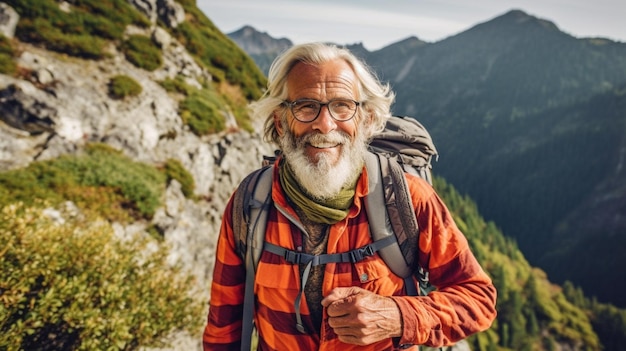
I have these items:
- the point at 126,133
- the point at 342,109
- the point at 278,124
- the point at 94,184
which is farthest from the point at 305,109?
the point at 126,133

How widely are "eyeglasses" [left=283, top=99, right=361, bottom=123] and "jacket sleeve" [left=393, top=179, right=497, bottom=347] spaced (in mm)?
794

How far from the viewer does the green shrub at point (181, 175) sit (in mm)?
14960

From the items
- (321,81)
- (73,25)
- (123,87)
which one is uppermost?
(321,81)

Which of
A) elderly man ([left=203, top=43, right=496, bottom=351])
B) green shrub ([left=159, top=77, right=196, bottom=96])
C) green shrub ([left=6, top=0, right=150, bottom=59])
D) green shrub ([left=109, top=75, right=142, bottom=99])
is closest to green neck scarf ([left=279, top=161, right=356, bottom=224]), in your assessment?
elderly man ([left=203, top=43, right=496, bottom=351])

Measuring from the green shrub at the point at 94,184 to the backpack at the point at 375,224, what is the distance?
31.3 ft

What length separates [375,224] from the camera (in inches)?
101

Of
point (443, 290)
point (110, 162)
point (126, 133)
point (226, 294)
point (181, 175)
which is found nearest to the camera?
point (443, 290)

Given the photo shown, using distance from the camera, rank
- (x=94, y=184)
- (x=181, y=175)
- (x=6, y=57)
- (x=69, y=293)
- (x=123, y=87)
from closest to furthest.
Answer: (x=69, y=293) < (x=94, y=184) < (x=6, y=57) < (x=181, y=175) < (x=123, y=87)

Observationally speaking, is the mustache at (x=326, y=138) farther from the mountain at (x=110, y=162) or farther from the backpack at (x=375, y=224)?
the mountain at (x=110, y=162)

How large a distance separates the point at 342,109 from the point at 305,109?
312 mm

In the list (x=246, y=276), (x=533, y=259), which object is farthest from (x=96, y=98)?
(x=533, y=259)

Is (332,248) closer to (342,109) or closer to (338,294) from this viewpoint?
(338,294)

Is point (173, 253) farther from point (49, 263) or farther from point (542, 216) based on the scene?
point (542, 216)

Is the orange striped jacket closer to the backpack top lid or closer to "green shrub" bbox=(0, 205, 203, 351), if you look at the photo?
the backpack top lid
